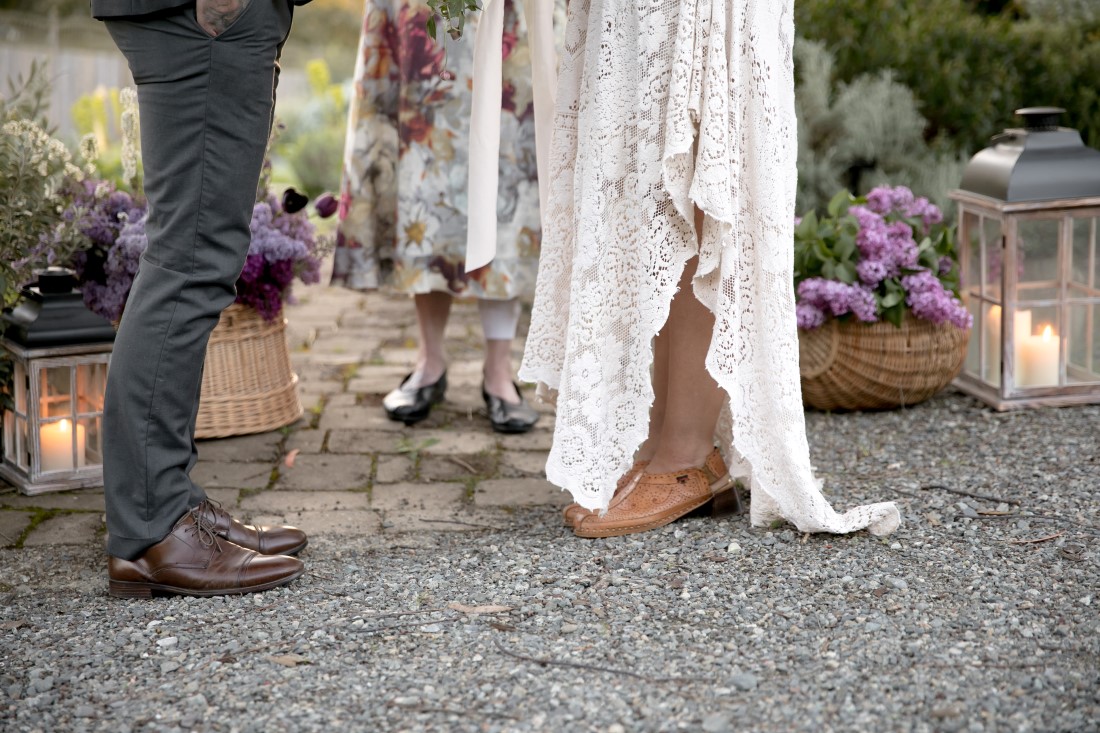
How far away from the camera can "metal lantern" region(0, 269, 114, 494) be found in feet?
9.23

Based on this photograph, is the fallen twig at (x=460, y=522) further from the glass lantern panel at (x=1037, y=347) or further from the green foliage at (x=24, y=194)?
the glass lantern panel at (x=1037, y=347)

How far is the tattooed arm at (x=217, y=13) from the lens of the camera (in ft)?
6.65

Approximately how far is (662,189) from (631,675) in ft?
3.21

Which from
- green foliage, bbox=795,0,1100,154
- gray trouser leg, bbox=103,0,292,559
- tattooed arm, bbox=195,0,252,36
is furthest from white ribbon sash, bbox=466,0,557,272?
green foliage, bbox=795,0,1100,154

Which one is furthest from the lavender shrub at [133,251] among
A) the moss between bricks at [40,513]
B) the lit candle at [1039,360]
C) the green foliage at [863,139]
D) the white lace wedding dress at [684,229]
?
the green foliage at [863,139]

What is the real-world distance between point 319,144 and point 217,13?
19.5 ft

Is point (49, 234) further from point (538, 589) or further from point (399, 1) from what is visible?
point (538, 589)

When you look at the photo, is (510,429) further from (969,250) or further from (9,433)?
(969,250)

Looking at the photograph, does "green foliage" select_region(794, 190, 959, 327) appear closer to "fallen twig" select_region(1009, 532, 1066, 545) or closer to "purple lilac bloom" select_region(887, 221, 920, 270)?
"purple lilac bloom" select_region(887, 221, 920, 270)

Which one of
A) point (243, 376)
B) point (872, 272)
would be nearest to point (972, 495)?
point (872, 272)

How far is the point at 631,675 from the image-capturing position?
1863 millimetres

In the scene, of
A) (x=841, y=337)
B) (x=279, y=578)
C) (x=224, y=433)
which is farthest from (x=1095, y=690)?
(x=224, y=433)

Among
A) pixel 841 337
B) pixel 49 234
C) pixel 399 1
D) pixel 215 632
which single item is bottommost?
pixel 215 632

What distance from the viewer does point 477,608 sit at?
2.15 metres
